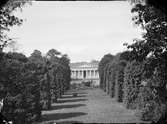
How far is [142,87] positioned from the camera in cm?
2355

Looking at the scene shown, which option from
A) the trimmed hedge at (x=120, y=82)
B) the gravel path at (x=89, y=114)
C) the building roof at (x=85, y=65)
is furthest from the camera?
the building roof at (x=85, y=65)

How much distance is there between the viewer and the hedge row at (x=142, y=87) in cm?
1609

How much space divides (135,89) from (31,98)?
18577 millimetres

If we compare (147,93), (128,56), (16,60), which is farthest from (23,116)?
Result: (128,56)

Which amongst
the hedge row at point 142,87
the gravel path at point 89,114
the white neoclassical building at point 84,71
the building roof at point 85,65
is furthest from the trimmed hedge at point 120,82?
the building roof at point 85,65

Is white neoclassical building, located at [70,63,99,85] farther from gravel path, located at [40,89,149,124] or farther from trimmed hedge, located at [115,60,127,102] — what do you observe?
gravel path, located at [40,89,149,124]

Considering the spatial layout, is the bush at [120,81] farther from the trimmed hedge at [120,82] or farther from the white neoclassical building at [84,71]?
the white neoclassical building at [84,71]

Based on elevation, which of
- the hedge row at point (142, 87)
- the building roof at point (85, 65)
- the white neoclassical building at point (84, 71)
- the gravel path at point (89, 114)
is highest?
the building roof at point (85, 65)

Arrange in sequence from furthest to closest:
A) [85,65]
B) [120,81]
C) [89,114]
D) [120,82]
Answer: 1. [85,65]
2. [120,81]
3. [120,82]
4. [89,114]

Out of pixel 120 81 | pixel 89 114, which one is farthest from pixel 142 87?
pixel 120 81

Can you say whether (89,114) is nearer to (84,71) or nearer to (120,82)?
(120,82)

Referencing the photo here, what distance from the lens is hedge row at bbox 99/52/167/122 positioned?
16.1m

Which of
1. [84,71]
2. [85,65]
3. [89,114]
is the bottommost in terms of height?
[89,114]

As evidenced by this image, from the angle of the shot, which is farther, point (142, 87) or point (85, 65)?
point (85, 65)
